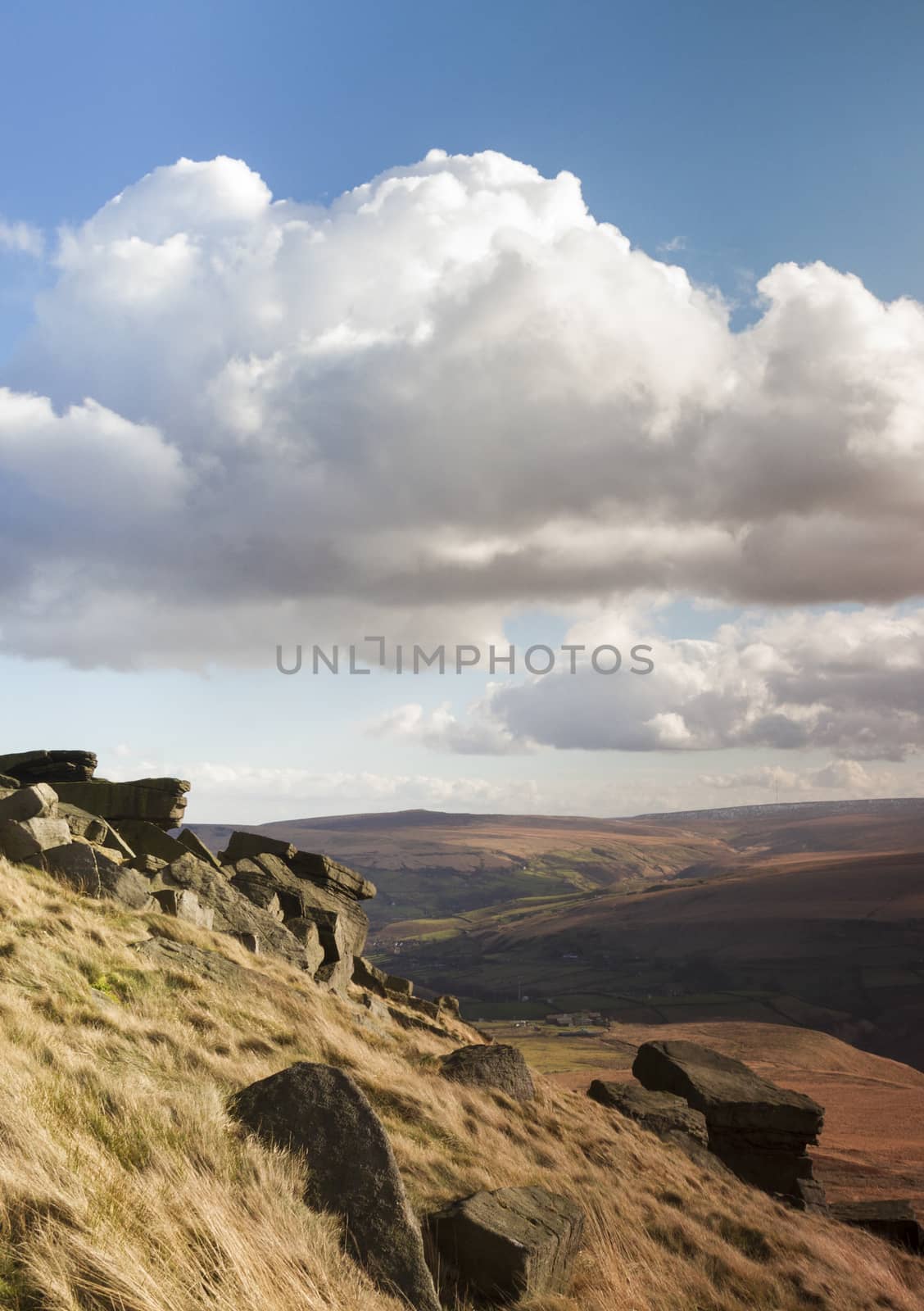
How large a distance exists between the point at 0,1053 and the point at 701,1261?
421 inches

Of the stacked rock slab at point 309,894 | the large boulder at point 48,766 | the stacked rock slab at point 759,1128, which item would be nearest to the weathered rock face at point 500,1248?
the stacked rock slab at point 309,894

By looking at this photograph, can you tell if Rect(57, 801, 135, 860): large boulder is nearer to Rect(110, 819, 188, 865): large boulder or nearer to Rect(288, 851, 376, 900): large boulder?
Rect(110, 819, 188, 865): large boulder

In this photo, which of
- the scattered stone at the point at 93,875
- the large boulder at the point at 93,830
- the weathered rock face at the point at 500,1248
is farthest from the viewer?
the large boulder at the point at 93,830

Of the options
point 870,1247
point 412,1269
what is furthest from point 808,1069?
point 412,1269

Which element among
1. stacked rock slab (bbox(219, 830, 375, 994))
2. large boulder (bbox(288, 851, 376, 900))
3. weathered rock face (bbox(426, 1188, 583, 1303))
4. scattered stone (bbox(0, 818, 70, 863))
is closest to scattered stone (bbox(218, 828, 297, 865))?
stacked rock slab (bbox(219, 830, 375, 994))

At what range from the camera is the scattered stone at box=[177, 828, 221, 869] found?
1180 inches

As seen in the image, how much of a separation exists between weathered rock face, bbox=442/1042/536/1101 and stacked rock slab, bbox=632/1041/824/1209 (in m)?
11.2

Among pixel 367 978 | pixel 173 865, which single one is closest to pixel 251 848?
pixel 367 978

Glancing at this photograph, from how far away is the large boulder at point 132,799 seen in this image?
33625 millimetres

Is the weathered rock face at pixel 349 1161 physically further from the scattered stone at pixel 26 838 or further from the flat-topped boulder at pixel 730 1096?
the flat-topped boulder at pixel 730 1096

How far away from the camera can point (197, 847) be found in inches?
1278

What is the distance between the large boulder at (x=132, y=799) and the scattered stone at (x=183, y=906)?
12.5 metres

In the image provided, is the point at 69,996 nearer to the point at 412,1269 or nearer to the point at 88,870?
the point at 412,1269

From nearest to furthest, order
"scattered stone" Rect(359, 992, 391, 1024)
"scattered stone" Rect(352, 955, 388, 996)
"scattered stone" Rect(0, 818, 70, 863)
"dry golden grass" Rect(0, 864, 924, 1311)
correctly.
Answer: "dry golden grass" Rect(0, 864, 924, 1311) → "scattered stone" Rect(0, 818, 70, 863) → "scattered stone" Rect(359, 992, 391, 1024) → "scattered stone" Rect(352, 955, 388, 996)
